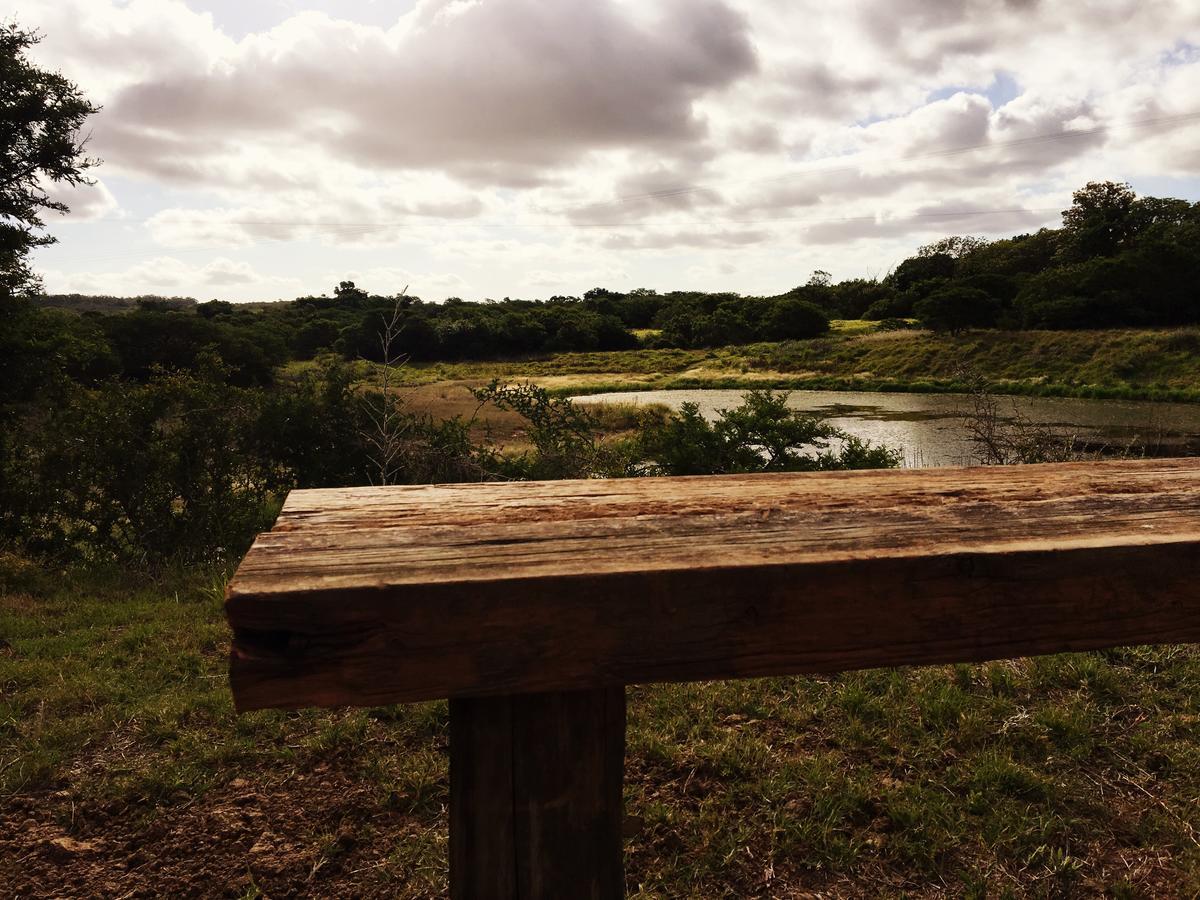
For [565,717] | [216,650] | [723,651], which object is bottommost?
[216,650]

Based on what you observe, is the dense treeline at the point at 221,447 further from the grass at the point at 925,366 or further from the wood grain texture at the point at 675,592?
the grass at the point at 925,366

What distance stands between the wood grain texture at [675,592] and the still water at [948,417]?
9.21m

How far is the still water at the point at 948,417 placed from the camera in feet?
41.1

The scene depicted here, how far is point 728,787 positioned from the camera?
91.1 inches

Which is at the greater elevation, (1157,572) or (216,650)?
(1157,572)

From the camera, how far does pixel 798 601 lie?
90cm

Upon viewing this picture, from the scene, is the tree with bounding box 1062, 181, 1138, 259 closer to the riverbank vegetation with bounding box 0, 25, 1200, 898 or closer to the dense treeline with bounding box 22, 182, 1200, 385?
the dense treeline with bounding box 22, 182, 1200, 385

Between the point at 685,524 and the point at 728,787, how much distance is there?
155cm

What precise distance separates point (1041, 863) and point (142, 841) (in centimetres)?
231

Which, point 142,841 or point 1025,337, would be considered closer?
point 142,841

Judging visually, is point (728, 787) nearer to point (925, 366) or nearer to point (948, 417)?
point (948, 417)

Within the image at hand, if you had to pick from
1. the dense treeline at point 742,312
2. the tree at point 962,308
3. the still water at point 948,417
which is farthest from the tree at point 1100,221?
the still water at point 948,417

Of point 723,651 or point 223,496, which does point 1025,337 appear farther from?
point 723,651

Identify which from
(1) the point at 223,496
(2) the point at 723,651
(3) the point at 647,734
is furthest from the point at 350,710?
(1) the point at 223,496
